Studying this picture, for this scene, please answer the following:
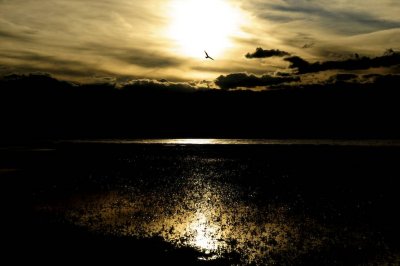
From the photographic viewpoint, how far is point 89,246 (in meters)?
20.3

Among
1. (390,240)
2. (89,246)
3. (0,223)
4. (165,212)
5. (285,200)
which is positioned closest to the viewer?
(89,246)

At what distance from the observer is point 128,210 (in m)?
30.3

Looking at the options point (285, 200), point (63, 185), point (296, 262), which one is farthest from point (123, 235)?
point (63, 185)

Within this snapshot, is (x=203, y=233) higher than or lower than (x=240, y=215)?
higher

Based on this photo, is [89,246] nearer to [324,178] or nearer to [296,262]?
[296,262]

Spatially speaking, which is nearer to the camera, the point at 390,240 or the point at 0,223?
the point at 390,240

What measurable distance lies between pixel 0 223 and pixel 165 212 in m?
9.92

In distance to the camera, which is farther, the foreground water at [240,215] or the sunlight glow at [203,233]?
the sunlight glow at [203,233]

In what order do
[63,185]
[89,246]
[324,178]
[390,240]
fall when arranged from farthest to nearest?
[324,178] < [63,185] < [390,240] < [89,246]

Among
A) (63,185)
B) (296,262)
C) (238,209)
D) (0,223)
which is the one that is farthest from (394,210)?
(63,185)

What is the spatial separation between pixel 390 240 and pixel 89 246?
562 inches

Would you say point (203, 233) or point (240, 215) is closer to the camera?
point (203, 233)

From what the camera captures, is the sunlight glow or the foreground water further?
the sunlight glow

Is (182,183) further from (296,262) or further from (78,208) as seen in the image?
(296,262)
